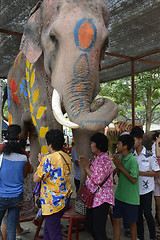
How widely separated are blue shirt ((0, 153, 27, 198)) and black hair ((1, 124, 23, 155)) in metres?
0.05

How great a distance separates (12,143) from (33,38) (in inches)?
62.6

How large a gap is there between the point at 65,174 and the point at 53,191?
0.21 metres

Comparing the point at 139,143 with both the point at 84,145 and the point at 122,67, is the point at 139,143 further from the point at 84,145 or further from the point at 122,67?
the point at 122,67

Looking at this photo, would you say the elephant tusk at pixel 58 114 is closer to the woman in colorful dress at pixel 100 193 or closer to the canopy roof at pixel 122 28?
the woman in colorful dress at pixel 100 193

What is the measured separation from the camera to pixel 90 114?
8.94 feet

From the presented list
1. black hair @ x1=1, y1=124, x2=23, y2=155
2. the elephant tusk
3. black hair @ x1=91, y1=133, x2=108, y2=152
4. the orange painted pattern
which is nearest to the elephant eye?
the orange painted pattern

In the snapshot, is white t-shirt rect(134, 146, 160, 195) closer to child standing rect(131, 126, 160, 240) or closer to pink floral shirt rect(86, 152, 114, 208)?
child standing rect(131, 126, 160, 240)

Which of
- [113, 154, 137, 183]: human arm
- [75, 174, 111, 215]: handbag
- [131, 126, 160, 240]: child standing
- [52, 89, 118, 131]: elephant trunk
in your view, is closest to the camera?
[52, 89, 118, 131]: elephant trunk

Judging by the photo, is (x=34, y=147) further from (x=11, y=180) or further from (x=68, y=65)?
(x=68, y=65)

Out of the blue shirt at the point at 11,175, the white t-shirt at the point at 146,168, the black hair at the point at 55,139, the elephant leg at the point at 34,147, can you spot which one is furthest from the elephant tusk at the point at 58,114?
the elephant leg at the point at 34,147

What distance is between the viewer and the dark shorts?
3.29m

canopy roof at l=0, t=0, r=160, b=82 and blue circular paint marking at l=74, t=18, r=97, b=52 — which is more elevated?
canopy roof at l=0, t=0, r=160, b=82

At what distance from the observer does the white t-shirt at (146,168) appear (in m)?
3.65

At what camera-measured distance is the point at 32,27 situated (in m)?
3.80
